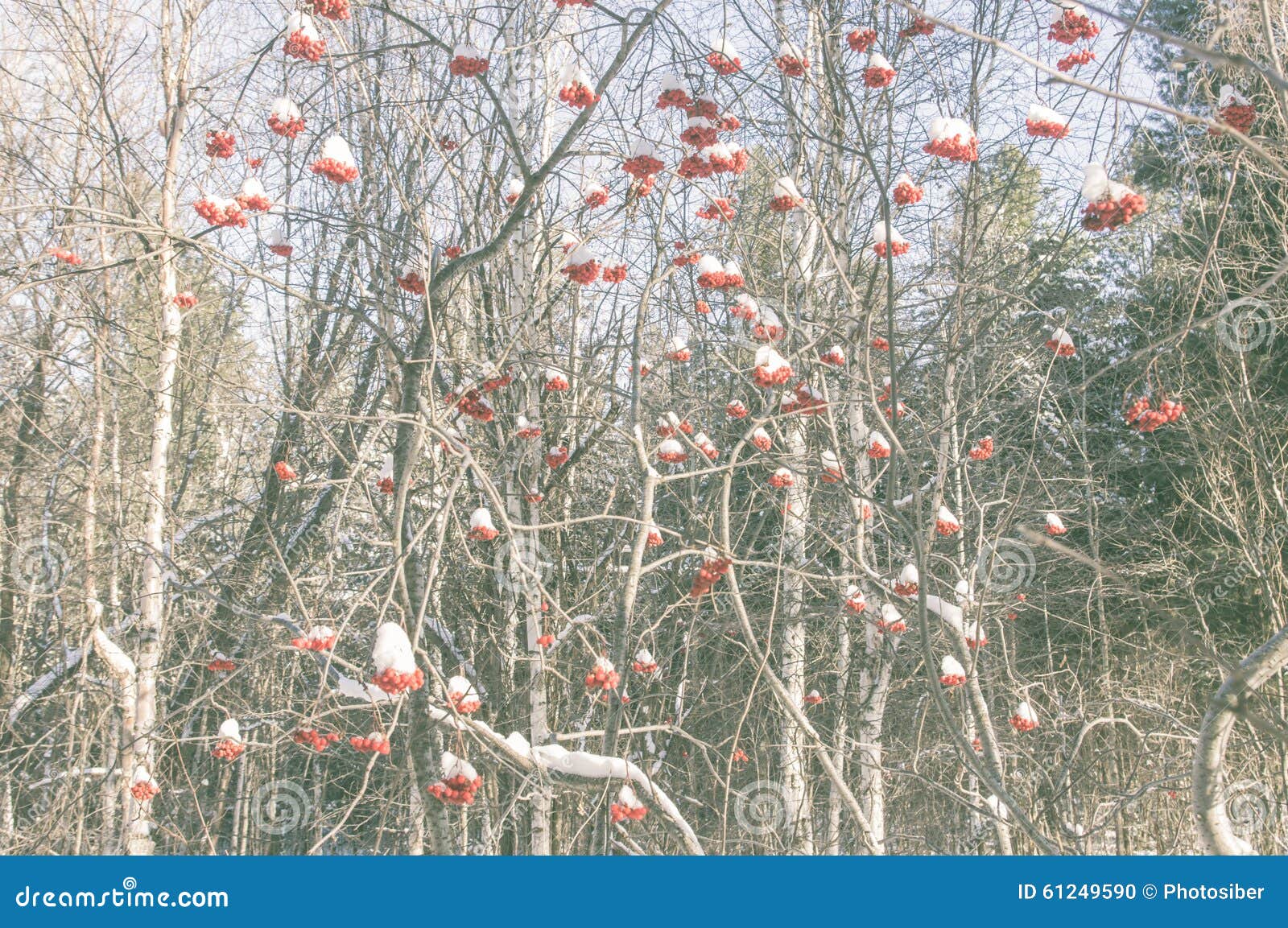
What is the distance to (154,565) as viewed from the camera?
6195 millimetres

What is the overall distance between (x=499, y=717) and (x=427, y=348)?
4.16 meters

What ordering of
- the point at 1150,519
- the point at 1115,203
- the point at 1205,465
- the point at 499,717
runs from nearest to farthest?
the point at 1115,203 < the point at 499,717 < the point at 1205,465 < the point at 1150,519

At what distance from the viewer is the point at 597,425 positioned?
6.43 m

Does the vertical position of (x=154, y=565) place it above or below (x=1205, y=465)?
below

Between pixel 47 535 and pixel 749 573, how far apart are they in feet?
18.4

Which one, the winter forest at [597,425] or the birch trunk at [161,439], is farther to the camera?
the birch trunk at [161,439]

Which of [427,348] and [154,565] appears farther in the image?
[154,565]

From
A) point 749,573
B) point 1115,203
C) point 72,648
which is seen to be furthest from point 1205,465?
point 72,648

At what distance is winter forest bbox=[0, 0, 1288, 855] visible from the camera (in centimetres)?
343

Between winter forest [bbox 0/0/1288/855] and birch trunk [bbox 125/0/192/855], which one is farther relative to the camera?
birch trunk [bbox 125/0/192/855]

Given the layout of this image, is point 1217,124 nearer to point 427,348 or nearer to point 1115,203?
point 1115,203

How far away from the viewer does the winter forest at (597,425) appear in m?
3.43

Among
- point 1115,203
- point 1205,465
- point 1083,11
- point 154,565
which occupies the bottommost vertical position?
point 1115,203

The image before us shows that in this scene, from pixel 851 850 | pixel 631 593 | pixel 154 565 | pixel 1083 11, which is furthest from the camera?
pixel 851 850
